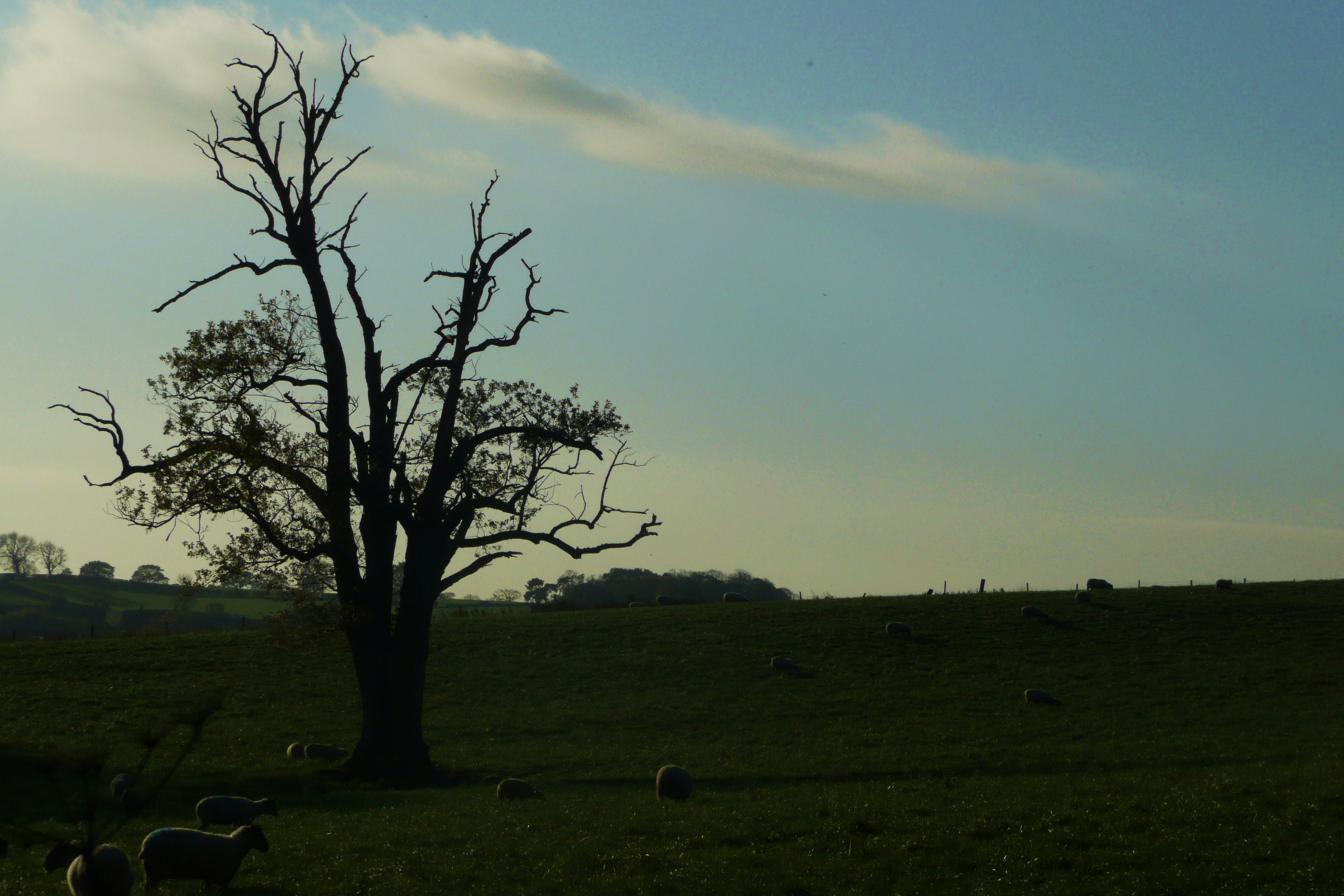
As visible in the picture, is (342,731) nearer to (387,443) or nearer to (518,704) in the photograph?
(518,704)

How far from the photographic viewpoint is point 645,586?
6260 inches

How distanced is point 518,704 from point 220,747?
12.0m

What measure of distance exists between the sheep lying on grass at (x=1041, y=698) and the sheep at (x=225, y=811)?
30.8 metres

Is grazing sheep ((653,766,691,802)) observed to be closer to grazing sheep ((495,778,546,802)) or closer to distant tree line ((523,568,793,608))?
grazing sheep ((495,778,546,802))

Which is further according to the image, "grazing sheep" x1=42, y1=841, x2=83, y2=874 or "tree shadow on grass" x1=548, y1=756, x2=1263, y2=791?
"tree shadow on grass" x1=548, y1=756, x2=1263, y2=791

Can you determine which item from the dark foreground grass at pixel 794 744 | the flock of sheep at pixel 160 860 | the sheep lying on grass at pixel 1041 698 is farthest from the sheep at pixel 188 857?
the sheep lying on grass at pixel 1041 698

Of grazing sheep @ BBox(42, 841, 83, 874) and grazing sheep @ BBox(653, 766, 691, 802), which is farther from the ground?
grazing sheep @ BBox(42, 841, 83, 874)

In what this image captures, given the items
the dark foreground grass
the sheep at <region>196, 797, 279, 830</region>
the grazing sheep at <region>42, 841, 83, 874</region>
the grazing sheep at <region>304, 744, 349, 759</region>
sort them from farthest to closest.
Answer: the grazing sheep at <region>304, 744, 349, 759</region> < the sheep at <region>196, 797, 279, 830</region> < the dark foreground grass < the grazing sheep at <region>42, 841, 83, 874</region>

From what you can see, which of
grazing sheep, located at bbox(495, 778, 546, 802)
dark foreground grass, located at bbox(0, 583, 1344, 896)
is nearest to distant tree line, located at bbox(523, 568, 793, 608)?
dark foreground grass, located at bbox(0, 583, 1344, 896)

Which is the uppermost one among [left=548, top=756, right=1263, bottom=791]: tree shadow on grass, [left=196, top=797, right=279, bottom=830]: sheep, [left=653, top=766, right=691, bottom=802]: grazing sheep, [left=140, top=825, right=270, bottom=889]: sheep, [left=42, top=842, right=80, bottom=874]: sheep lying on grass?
[left=42, top=842, right=80, bottom=874]: sheep lying on grass

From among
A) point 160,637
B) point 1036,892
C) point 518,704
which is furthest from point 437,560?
point 160,637

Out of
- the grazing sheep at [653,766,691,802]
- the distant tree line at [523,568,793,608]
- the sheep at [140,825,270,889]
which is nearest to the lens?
the sheep at [140,825,270,889]

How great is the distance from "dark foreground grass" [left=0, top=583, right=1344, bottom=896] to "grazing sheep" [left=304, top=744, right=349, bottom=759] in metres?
1.06

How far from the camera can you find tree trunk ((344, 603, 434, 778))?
32.3m
